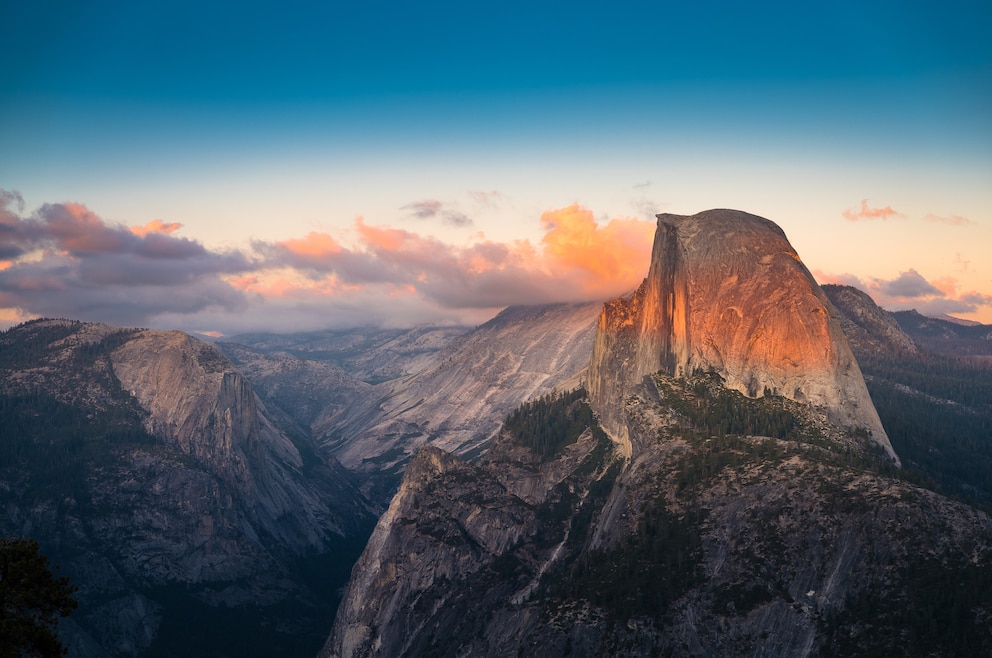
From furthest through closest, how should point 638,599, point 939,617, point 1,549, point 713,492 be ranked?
point 713,492, point 638,599, point 939,617, point 1,549

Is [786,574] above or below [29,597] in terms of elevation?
below

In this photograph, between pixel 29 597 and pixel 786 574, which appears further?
pixel 786 574

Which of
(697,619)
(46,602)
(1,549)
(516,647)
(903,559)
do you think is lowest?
(516,647)

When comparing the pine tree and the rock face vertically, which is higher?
the pine tree

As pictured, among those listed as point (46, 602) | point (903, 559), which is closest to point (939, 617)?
point (903, 559)

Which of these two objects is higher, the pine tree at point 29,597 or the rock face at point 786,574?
the pine tree at point 29,597

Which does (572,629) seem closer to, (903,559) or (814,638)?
(814,638)

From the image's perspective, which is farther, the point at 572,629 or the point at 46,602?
the point at 572,629

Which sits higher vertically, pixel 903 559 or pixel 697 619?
pixel 903 559

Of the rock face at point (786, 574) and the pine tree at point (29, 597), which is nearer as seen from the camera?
the pine tree at point (29, 597)

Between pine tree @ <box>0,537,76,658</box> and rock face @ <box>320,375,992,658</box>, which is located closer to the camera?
pine tree @ <box>0,537,76,658</box>

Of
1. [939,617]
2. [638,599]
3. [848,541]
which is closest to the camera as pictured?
[939,617]
